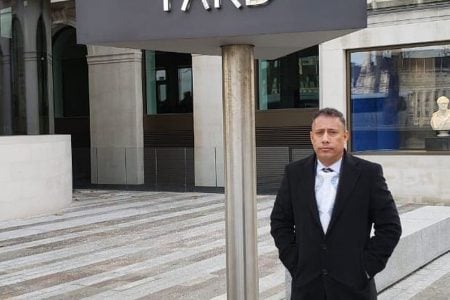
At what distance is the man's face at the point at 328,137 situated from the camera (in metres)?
3.40

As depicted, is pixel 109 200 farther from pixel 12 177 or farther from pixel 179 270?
pixel 179 270

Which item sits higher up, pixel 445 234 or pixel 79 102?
pixel 79 102

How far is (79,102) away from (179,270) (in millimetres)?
18795

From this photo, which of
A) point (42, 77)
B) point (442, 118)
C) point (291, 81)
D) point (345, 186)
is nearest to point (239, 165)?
point (345, 186)

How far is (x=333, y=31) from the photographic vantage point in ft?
11.4

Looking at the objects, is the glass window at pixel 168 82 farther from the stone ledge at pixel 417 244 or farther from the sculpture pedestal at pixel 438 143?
the stone ledge at pixel 417 244

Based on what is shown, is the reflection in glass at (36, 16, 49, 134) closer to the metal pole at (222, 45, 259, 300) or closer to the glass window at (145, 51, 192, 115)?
the glass window at (145, 51, 192, 115)

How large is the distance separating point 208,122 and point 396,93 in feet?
21.3

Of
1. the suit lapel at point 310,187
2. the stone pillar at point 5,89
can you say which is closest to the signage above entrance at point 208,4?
the suit lapel at point 310,187

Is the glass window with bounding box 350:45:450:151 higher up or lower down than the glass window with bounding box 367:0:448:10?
lower down

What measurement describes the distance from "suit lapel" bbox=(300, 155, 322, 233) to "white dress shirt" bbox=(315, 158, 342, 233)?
0.10ft

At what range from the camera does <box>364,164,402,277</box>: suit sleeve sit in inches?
134

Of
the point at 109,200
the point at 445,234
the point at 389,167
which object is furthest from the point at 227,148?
the point at 109,200

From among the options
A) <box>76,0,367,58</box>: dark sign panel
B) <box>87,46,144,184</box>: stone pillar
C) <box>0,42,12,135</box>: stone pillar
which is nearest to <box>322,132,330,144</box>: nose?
<box>76,0,367,58</box>: dark sign panel
